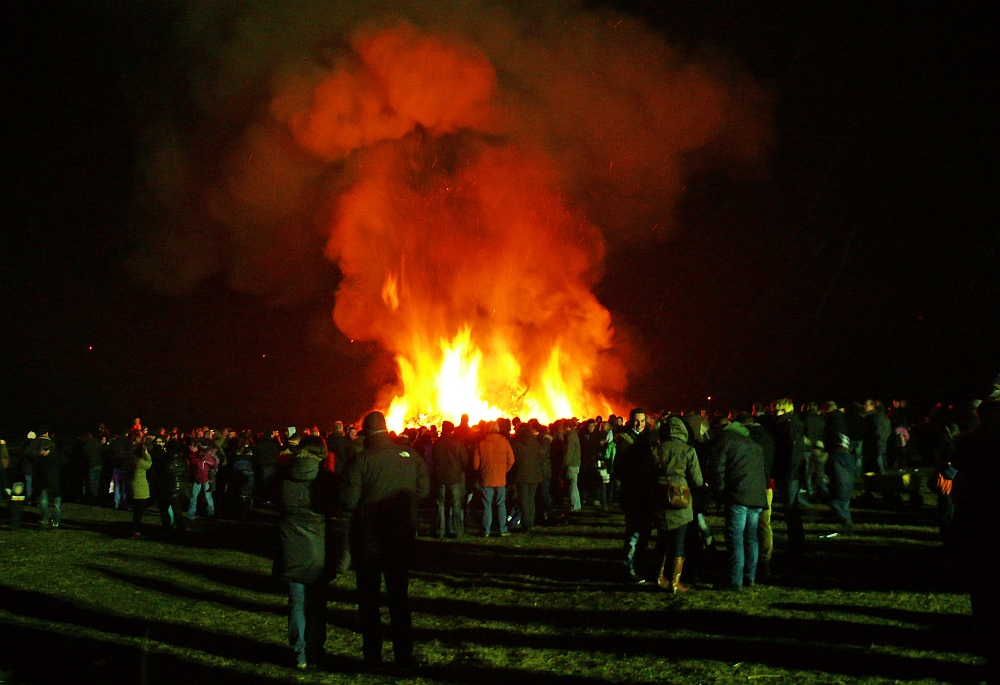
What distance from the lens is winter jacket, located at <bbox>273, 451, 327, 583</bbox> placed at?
588cm

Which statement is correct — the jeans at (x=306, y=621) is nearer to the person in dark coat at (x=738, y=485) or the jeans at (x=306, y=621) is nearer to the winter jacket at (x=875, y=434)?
the person in dark coat at (x=738, y=485)

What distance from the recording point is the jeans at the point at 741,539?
759 centimetres

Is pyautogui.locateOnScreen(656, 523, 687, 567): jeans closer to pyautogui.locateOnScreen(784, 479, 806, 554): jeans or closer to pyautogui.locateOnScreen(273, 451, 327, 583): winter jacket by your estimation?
pyautogui.locateOnScreen(784, 479, 806, 554): jeans

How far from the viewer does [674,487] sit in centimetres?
761

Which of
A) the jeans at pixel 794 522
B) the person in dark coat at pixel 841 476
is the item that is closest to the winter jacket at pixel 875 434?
the person in dark coat at pixel 841 476

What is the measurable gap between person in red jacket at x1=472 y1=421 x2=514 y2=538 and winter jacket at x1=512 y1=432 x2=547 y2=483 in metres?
0.27

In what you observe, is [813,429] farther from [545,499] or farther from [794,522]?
[545,499]

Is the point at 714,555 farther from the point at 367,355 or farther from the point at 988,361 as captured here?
the point at 367,355

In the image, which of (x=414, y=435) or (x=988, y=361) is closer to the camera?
(x=414, y=435)

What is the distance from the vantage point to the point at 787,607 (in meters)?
7.07

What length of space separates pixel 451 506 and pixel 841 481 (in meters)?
5.43

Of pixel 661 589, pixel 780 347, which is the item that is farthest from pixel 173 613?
pixel 780 347

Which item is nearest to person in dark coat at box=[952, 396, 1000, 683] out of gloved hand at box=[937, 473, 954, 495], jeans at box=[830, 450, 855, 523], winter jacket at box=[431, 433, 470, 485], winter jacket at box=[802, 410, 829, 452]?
gloved hand at box=[937, 473, 954, 495]

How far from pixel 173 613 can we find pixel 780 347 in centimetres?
3378
